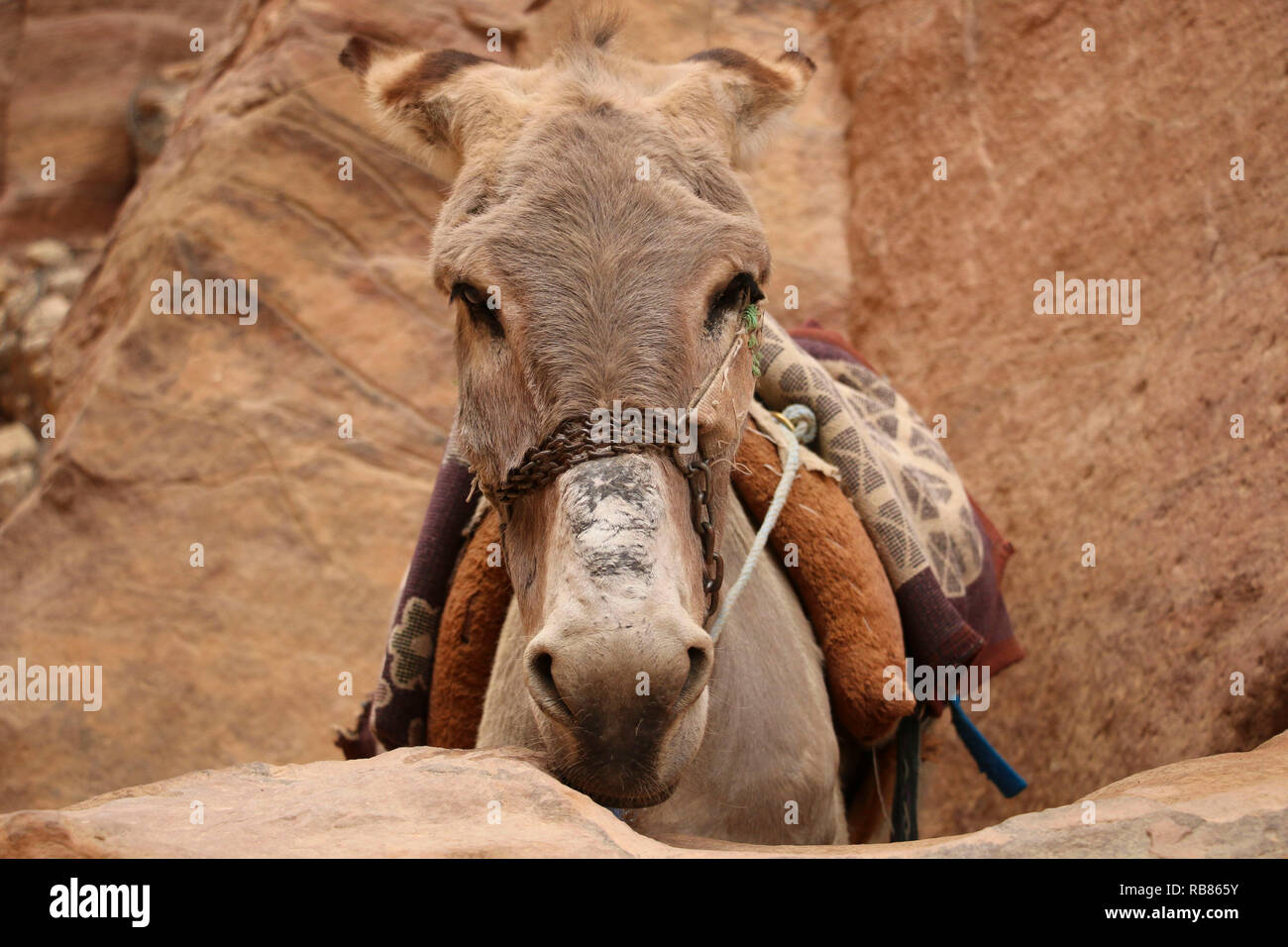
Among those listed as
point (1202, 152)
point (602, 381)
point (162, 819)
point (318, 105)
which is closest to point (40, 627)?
point (318, 105)

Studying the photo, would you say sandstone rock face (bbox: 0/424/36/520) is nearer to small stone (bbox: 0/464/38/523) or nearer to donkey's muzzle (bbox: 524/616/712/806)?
small stone (bbox: 0/464/38/523)

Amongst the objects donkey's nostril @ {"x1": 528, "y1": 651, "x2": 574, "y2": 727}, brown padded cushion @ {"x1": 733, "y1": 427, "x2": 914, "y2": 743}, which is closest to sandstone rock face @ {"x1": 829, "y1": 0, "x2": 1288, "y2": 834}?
brown padded cushion @ {"x1": 733, "y1": 427, "x2": 914, "y2": 743}

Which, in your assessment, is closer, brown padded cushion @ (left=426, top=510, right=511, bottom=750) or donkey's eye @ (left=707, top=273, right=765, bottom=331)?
donkey's eye @ (left=707, top=273, right=765, bottom=331)

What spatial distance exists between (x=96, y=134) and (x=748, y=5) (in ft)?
19.2

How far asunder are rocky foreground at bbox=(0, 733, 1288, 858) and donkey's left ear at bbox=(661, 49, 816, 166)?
5.42ft

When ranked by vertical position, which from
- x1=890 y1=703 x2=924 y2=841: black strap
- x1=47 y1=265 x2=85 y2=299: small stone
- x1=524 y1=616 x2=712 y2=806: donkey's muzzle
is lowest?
x1=890 y1=703 x2=924 y2=841: black strap

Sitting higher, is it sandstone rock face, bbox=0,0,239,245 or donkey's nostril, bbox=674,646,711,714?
sandstone rock face, bbox=0,0,239,245

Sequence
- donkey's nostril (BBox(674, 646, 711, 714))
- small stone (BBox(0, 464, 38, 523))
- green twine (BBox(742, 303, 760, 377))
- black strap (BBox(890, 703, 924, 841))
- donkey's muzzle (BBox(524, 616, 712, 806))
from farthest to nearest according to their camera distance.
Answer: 1. small stone (BBox(0, 464, 38, 523))
2. black strap (BBox(890, 703, 924, 841))
3. green twine (BBox(742, 303, 760, 377))
4. donkey's nostril (BBox(674, 646, 711, 714))
5. donkey's muzzle (BBox(524, 616, 712, 806))

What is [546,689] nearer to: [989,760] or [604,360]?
[604,360]

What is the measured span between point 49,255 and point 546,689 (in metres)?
9.24

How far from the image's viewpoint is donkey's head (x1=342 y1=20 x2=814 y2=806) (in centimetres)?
208

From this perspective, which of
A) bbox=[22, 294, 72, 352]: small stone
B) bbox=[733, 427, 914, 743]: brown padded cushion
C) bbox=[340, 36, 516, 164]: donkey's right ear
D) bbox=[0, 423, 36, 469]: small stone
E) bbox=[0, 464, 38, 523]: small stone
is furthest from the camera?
bbox=[22, 294, 72, 352]: small stone

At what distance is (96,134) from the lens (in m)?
9.99

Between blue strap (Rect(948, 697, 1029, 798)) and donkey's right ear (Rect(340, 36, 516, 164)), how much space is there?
8.00 ft
